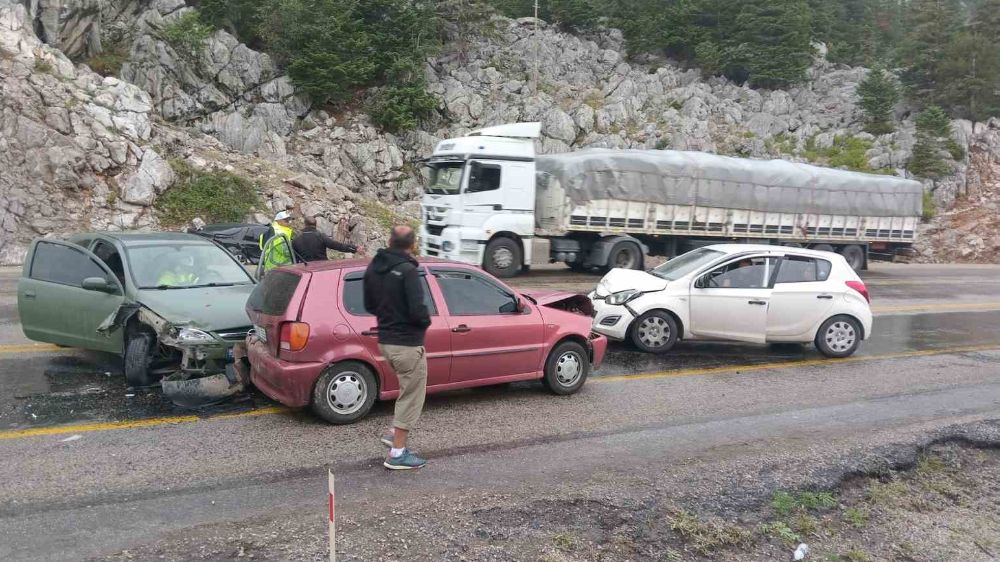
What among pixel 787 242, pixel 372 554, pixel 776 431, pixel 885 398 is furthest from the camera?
pixel 787 242

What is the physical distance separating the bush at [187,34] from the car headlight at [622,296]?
109 feet

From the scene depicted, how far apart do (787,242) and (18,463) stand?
20.5 meters

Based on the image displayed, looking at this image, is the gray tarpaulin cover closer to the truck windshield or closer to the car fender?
the truck windshield

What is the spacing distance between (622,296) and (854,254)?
1628cm

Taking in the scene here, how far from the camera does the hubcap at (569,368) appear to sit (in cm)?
730

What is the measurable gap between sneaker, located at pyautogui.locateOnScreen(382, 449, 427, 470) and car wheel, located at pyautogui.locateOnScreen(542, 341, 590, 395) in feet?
7.68

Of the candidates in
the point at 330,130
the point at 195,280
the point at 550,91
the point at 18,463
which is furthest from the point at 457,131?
the point at 18,463

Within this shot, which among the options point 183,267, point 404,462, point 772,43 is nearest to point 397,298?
point 404,462

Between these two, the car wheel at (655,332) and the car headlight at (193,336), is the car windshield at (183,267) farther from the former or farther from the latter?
the car wheel at (655,332)

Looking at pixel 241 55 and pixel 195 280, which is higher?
pixel 241 55

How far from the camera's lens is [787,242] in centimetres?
2120

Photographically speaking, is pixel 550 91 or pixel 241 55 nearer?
pixel 241 55

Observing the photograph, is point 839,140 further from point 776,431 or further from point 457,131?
point 776,431

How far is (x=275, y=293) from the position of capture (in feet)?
20.6
